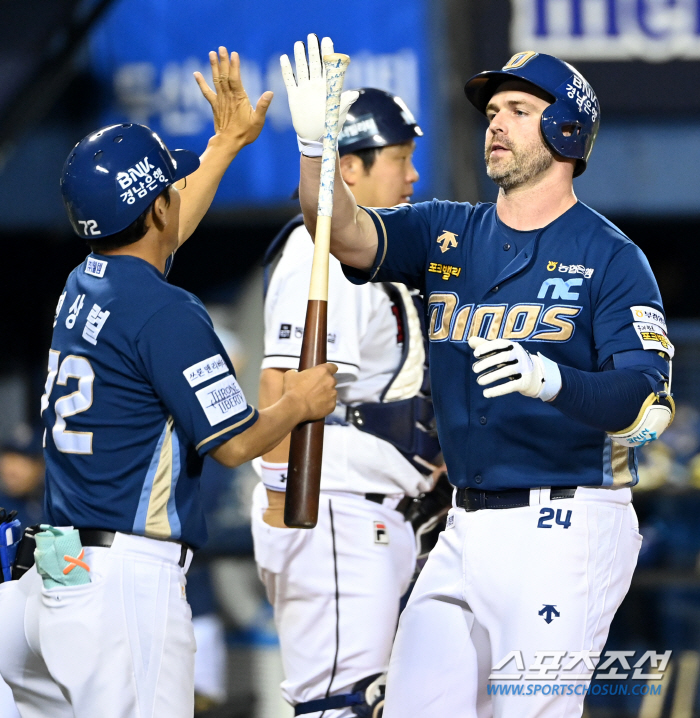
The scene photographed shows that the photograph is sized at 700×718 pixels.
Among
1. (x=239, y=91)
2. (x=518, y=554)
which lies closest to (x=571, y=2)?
(x=239, y=91)

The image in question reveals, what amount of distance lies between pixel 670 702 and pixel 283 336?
120 inches

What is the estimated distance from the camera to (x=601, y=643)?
9.97 ft

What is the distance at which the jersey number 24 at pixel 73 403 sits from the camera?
2.91m

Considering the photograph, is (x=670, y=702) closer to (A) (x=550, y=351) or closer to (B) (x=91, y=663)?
(A) (x=550, y=351)

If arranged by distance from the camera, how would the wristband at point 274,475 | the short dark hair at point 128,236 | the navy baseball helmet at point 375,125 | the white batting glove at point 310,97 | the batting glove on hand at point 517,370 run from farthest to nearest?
the navy baseball helmet at point 375,125 < the wristband at point 274,475 < the white batting glove at point 310,97 < the short dark hair at point 128,236 < the batting glove on hand at point 517,370

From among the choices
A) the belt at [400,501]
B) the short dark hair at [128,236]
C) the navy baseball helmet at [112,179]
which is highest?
the navy baseball helmet at [112,179]

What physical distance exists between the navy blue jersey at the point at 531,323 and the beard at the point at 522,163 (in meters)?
0.14

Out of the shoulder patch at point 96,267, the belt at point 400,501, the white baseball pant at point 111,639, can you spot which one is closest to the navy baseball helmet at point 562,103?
the shoulder patch at point 96,267

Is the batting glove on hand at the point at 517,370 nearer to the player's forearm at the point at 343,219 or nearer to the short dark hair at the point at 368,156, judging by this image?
the player's forearm at the point at 343,219

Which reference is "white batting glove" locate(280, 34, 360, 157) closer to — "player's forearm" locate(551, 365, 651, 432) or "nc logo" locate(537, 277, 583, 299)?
"nc logo" locate(537, 277, 583, 299)

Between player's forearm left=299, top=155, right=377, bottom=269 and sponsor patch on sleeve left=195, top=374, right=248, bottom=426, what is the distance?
0.57m

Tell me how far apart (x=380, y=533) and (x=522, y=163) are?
54.3 inches

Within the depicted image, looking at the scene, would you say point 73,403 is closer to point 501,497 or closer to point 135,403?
point 135,403

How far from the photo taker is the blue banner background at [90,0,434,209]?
7.36 meters
